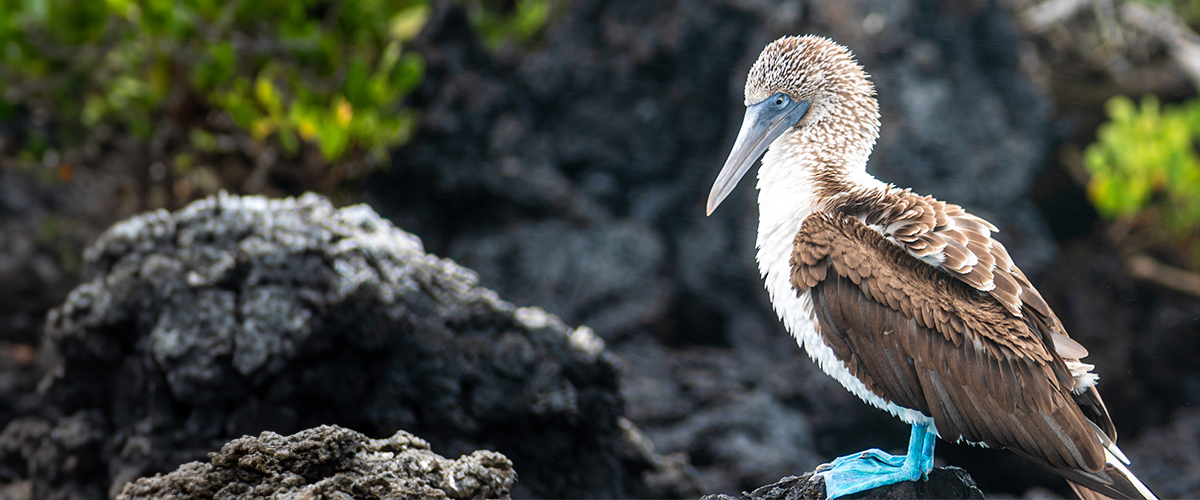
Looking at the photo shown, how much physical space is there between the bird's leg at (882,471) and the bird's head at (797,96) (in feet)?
3.36

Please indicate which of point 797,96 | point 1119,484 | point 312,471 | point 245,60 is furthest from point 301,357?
point 245,60

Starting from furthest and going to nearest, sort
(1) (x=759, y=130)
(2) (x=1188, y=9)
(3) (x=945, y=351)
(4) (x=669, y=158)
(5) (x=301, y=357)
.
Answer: (2) (x=1188, y=9) < (4) (x=669, y=158) < (5) (x=301, y=357) < (1) (x=759, y=130) < (3) (x=945, y=351)

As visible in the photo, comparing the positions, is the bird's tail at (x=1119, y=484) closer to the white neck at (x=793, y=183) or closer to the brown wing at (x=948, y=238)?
the brown wing at (x=948, y=238)

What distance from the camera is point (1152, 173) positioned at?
207 inches

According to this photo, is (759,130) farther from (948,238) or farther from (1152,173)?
(1152,173)

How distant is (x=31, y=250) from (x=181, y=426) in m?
3.98

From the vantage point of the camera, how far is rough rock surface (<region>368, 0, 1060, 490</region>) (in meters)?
5.01

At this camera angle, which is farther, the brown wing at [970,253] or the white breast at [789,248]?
the white breast at [789,248]

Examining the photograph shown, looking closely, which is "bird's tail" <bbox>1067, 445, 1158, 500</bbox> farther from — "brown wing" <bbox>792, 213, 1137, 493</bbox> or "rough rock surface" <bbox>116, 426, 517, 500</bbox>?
"rough rock surface" <bbox>116, 426, 517, 500</bbox>

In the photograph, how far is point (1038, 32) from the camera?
672cm

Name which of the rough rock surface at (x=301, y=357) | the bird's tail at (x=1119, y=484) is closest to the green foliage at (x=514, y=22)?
the rough rock surface at (x=301, y=357)

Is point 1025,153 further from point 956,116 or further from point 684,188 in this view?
point 684,188

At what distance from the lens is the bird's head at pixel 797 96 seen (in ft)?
9.11

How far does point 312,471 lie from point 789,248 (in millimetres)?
1706
